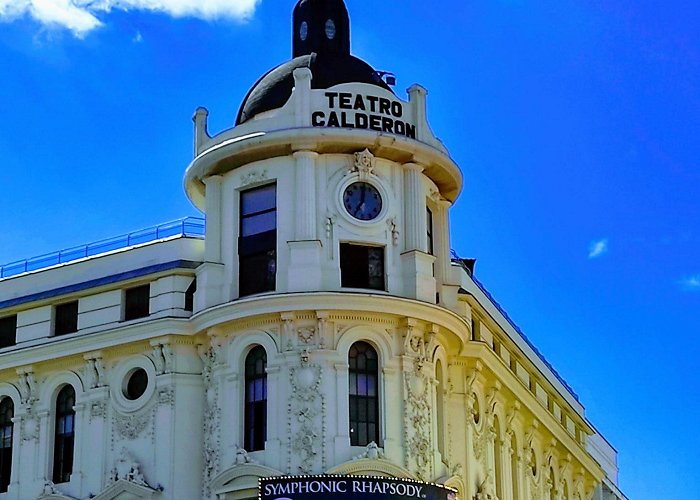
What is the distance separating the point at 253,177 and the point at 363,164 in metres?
3.96

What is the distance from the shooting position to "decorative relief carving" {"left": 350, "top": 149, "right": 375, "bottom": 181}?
177 feet

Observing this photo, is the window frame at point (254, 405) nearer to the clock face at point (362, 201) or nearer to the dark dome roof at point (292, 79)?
the clock face at point (362, 201)

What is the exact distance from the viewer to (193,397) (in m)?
54.3

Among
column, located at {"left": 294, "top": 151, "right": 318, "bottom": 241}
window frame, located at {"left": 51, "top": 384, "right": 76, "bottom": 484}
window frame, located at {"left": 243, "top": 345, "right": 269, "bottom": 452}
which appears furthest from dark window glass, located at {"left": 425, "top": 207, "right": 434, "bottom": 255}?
window frame, located at {"left": 51, "top": 384, "right": 76, "bottom": 484}

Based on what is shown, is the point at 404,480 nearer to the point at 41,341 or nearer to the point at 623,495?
the point at 41,341

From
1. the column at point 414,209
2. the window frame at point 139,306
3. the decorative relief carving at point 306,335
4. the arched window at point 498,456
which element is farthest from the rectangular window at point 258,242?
the arched window at point 498,456

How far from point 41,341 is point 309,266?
484 inches

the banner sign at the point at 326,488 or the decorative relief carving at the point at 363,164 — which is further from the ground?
the decorative relief carving at the point at 363,164

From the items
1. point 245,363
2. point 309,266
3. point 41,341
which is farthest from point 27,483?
point 309,266

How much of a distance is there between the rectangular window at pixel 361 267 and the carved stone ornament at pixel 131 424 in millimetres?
8752

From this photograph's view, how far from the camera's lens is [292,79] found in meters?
56.6

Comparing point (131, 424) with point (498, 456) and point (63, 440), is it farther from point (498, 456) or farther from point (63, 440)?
point (498, 456)

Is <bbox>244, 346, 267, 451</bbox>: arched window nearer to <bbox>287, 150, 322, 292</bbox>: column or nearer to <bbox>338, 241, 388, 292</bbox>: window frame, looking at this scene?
<bbox>287, 150, 322, 292</bbox>: column

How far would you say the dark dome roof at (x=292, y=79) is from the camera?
5644 cm
